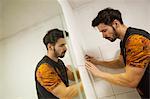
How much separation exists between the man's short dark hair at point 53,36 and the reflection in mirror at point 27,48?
0.06 ft

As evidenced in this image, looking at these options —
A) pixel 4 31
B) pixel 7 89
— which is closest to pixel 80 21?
pixel 4 31

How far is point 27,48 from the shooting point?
113cm

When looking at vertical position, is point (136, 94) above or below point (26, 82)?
below

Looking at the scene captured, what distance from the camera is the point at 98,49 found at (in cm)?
132

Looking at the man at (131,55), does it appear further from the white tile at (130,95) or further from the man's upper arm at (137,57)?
the white tile at (130,95)

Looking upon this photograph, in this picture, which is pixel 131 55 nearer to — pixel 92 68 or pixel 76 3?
pixel 92 68

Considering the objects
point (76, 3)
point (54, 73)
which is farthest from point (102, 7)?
point (54, 73)

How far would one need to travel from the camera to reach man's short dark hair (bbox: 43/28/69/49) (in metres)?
1.08

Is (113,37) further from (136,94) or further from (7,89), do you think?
(7,89)

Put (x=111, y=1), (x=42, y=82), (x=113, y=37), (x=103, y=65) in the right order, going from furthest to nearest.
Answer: (x=111, y=1)
(x=103, y=65)
(x=113, y=37)
(x=42, y=82)

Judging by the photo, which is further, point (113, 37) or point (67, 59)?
point (113, 37)

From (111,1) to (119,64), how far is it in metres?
0.44

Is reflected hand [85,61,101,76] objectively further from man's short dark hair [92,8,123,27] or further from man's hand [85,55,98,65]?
man's short dark hair [92,8,123,27]

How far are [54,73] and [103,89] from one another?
0.37 meters
